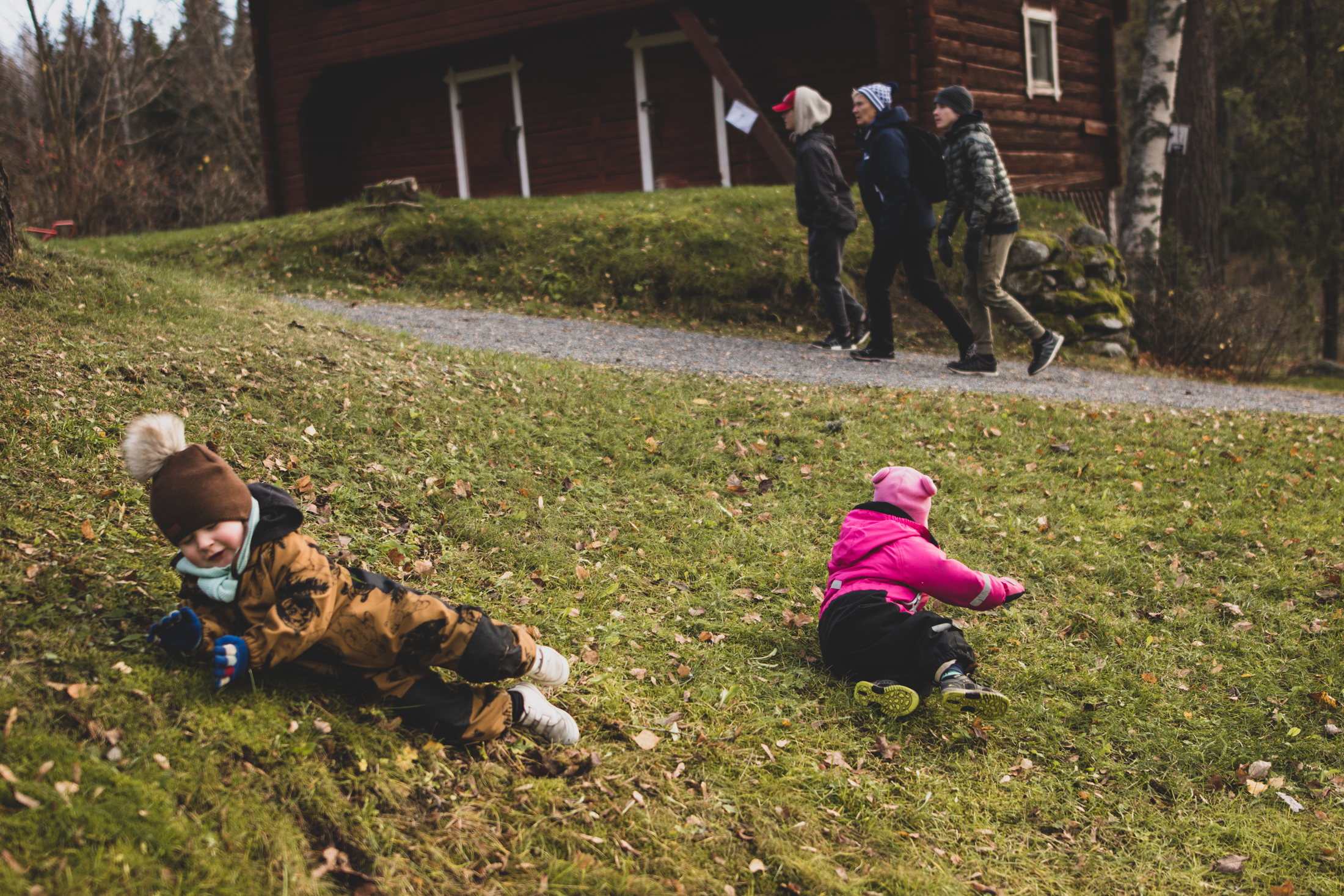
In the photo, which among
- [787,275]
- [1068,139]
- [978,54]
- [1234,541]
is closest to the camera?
[1234,541]

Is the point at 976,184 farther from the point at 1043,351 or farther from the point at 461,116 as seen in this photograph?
the point at 461,116

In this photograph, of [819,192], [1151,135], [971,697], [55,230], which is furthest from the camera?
[55,230]

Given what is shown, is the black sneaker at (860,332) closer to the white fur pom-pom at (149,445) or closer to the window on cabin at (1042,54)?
the white fur pom-pom at (149,445)

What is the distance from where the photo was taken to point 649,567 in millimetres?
4832

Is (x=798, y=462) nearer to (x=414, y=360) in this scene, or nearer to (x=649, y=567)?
(x=649, y=567)

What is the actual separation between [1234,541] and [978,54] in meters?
11.7

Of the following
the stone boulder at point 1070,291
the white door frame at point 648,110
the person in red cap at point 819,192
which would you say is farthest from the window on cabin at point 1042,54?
the person in red cap at point 819,192

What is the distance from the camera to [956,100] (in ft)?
25.9

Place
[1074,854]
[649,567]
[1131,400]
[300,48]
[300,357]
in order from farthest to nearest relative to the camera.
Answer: [300,48], [1131,400], [300,357], [649,567], [1074,854]

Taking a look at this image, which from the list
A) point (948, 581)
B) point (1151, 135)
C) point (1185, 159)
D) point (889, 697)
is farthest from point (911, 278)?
point (1185, 159)

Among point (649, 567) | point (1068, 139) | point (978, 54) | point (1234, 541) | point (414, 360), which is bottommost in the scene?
point (1234, 541)

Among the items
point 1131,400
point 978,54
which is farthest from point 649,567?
point 978,54

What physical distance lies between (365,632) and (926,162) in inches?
273

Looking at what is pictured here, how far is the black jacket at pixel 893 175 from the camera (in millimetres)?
8000
